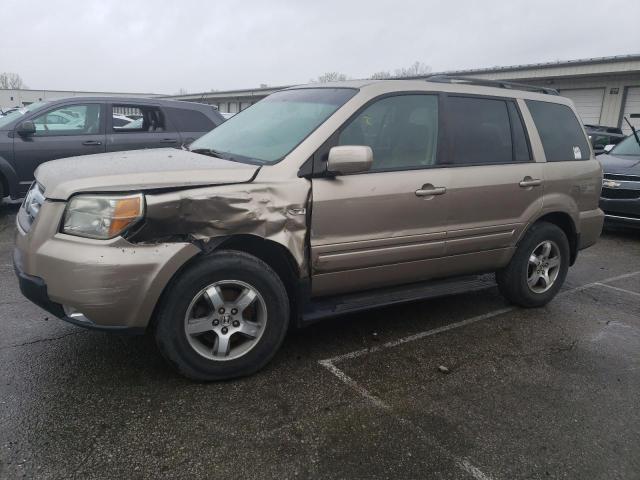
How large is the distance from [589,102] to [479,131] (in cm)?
1939

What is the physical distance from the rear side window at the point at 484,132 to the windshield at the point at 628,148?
18.7 feet

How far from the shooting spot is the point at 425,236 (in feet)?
12.1

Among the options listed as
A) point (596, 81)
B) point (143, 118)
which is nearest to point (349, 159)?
point (143, 118)

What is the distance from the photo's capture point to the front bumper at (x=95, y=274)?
2650 millimetres

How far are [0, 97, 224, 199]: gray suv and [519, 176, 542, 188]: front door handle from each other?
517cm

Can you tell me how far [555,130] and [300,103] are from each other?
242 cm

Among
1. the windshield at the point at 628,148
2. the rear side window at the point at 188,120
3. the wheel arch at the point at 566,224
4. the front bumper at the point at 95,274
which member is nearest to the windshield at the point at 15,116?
the rear side window at the point at 188,120

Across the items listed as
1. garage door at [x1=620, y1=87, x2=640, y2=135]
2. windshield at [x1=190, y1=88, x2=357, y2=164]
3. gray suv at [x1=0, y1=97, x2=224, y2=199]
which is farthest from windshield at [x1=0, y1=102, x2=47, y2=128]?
garage door at [x1=620, y1=87, x2=640, y2=135]

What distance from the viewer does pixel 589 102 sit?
20359mm

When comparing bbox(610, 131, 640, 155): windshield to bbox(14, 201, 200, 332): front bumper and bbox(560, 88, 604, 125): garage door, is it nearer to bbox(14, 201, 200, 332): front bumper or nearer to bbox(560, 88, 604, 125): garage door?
bbox(14, 201, 200, 332): front bumper

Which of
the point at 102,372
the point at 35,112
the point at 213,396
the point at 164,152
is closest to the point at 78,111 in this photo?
the point at 35,112

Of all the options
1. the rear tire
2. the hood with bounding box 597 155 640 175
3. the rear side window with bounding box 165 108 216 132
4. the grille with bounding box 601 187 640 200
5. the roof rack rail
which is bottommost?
the rear tire

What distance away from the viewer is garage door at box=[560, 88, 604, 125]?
20.0 m

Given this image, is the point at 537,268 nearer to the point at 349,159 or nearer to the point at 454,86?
the point at 454,86
